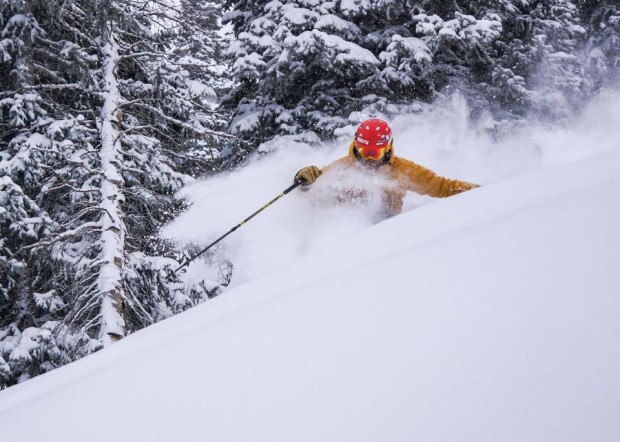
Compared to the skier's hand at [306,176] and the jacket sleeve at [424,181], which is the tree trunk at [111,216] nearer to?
the skier's hand at [306,176]

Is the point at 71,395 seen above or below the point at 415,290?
below

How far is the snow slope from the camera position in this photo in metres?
1.22

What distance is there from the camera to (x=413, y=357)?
148 cm

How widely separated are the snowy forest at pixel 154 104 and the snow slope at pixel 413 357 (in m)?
5.60

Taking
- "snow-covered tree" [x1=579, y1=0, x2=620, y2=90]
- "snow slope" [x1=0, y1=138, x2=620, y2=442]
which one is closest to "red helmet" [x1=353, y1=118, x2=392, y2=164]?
"snow slope" [x1=0, y1=138, x2=620, y2=442]

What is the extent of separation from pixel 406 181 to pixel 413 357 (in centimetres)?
459

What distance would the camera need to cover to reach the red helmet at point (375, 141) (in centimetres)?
579

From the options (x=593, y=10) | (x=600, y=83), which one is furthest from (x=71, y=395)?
(x=593, y=10)

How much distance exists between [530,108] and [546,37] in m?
1.96

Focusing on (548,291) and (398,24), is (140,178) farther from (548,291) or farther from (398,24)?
(548,291)

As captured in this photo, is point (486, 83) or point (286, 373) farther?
point (486, 83)

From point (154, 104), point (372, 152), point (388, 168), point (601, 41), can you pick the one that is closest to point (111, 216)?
point (154, 104)

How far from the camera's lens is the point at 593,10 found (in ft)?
49.0

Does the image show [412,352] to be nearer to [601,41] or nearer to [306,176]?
[306,176]
